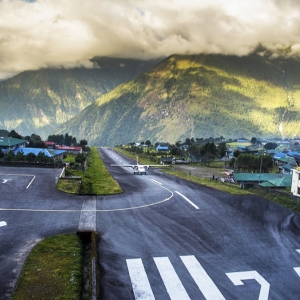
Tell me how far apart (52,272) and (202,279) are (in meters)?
6.55

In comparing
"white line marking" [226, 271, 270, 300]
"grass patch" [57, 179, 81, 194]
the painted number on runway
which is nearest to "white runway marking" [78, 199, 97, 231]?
"grass patch" [57, 179, 81, 194]

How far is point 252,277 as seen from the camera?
15.2m

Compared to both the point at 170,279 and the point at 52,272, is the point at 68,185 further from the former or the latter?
the point at 170,279

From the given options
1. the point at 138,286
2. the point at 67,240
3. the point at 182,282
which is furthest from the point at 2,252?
the point at 182,282

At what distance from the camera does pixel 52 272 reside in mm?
14266

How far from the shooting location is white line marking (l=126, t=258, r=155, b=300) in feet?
43.5

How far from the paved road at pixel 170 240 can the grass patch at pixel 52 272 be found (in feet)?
1.75

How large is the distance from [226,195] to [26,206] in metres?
18.8

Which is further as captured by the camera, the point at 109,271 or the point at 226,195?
the point at 226,195

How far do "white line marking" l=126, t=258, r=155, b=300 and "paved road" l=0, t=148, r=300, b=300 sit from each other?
0.04 meters

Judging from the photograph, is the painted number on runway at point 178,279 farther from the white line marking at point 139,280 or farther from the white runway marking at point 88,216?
the white runway marking at point 88,216

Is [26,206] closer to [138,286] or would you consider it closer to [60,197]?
[60,197]

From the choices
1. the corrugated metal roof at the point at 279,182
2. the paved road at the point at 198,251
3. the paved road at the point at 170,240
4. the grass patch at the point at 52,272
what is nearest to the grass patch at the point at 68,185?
the paved road at the point at 170,240

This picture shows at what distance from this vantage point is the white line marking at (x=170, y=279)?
44.0 feet
